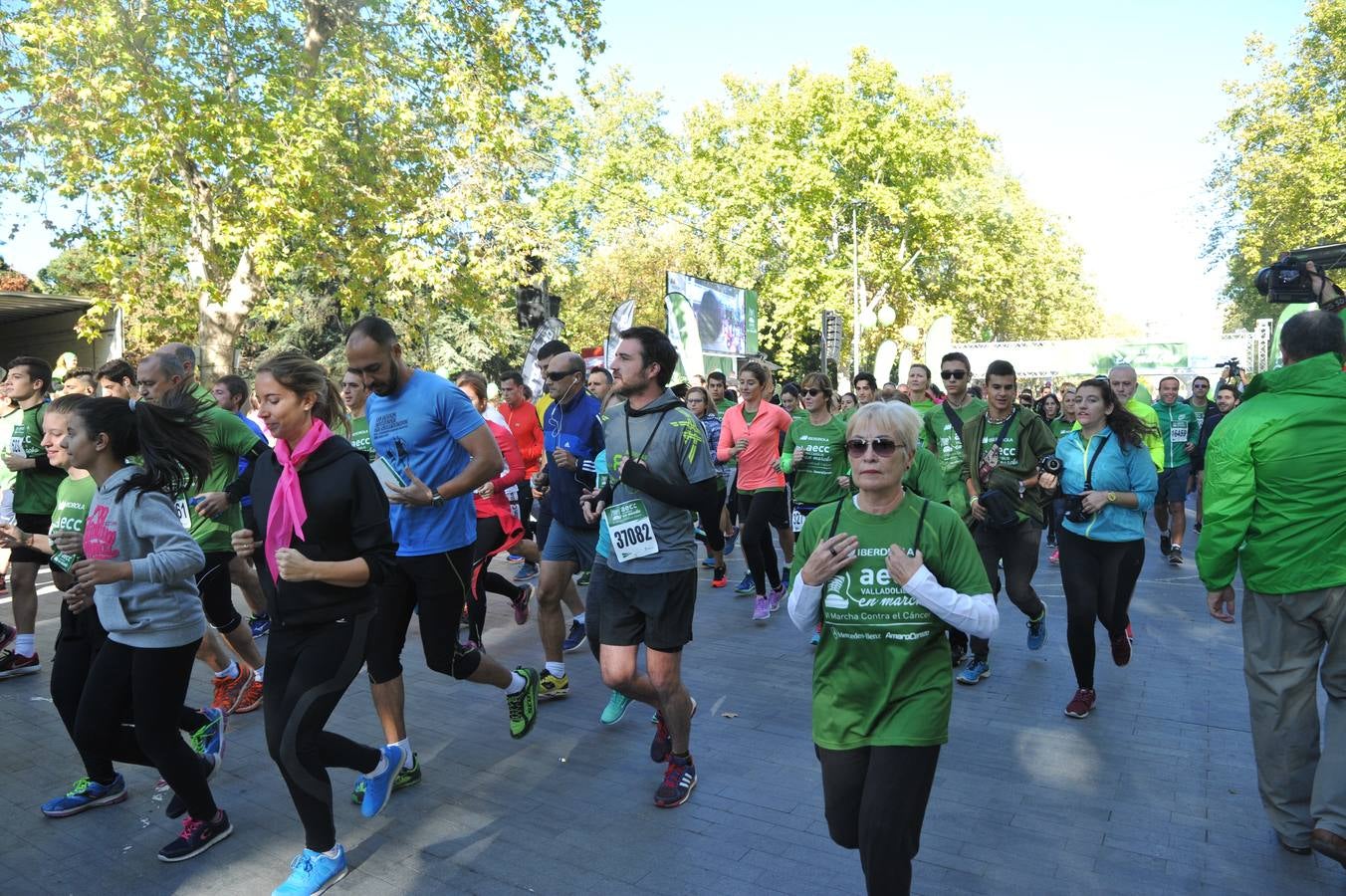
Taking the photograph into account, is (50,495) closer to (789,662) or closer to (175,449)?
(175,449)

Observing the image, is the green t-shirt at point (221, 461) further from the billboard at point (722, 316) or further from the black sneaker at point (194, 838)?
the billboard at point (722, 316)

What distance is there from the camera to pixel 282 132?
1380cm

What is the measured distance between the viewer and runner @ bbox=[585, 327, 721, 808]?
4.24 m

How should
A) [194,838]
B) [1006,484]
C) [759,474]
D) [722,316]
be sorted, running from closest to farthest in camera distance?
[194,838], [1006,484], [759,474], [722,316]

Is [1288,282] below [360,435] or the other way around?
the other way around

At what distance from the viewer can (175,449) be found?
3867mm

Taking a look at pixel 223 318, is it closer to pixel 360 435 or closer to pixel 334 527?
pixel 360 435

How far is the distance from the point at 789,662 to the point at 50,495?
16.5 ft

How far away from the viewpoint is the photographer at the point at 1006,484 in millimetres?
5938

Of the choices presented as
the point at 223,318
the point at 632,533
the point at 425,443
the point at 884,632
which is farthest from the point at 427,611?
the point at 223,318

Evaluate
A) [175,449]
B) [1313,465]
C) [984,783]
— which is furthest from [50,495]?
[1313,465]

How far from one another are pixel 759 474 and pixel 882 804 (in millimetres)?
5749

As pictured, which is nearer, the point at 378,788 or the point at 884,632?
the point at 884,632

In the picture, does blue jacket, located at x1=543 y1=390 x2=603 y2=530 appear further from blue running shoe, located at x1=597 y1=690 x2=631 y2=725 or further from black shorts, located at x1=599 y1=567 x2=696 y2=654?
black shorts, located at x1=599 y1=567 x2=696 y2=654
